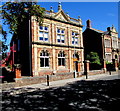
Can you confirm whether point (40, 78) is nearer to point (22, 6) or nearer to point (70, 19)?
point (22, 6)

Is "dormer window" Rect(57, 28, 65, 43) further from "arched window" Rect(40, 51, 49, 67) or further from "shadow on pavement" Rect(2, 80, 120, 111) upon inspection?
"shadow on pavement" Rect(2, 80, 120, 111)

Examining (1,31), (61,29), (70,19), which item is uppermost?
(70,19)

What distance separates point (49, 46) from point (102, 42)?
54.9 feet

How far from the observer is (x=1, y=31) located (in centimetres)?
1055

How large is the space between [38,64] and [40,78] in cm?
476

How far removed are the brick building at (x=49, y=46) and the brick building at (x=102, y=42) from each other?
8.88 meters

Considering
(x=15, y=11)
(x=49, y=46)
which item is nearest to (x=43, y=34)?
(x=49, y=46)

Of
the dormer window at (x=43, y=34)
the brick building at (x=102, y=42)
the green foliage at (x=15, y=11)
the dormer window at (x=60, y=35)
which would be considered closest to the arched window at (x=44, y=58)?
the dormer window at (x=43, y=34)

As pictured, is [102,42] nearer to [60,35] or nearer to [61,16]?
[60,35]

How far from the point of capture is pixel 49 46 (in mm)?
19781

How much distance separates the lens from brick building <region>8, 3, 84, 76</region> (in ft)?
59.9

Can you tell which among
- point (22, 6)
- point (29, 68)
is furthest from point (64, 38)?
point (22, 6)

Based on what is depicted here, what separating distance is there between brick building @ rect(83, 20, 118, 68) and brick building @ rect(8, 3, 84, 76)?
888 cm

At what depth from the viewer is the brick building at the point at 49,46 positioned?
18266 mm
